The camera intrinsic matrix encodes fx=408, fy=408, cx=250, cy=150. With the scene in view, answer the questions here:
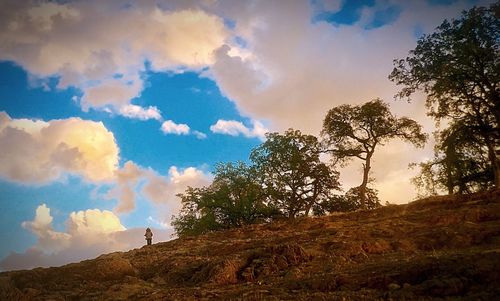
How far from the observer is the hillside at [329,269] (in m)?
9.58

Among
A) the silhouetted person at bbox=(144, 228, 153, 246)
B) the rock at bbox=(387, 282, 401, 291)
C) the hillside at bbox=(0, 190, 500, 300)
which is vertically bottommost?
the rock at bbox=(387, 282, 401, 291)

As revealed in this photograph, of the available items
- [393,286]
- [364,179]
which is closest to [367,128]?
[364,179]

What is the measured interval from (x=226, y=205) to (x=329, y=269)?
36606 mm

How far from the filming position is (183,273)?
17.4 metres

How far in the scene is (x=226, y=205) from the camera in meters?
49.7

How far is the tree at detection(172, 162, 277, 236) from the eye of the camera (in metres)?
48.5

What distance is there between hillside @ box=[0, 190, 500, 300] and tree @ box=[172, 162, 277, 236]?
24.6 meters

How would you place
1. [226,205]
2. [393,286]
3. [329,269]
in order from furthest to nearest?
[226,205] → [329,269] → [393,286]

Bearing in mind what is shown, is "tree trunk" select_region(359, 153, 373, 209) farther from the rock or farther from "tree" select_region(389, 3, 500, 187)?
→ the rock

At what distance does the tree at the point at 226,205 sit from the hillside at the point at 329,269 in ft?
80.8


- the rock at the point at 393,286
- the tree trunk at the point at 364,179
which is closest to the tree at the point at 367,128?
the tree trunk at the point at 364,179

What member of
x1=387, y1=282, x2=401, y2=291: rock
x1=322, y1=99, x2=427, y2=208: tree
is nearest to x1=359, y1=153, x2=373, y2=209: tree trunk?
x1=322, y1=99, x2=427, y2=208: tree

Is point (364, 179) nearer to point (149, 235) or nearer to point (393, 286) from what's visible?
point (149, 235)

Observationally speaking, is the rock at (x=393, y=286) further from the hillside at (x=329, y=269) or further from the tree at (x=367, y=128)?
the tree at (x=367, y=128)
